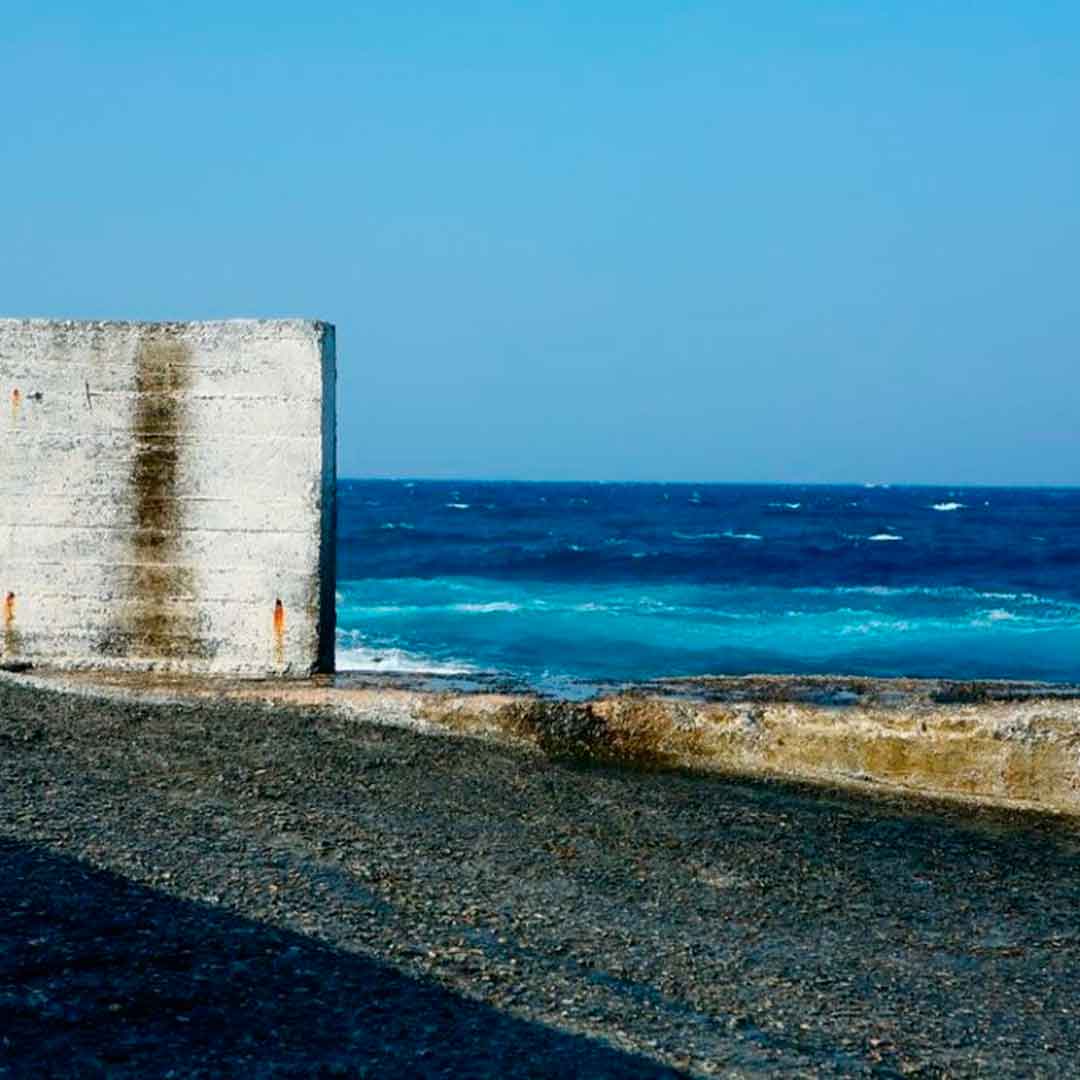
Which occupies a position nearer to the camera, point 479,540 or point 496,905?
point 496,905

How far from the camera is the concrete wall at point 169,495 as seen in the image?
908 cm

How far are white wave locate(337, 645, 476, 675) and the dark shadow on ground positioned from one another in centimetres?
1034

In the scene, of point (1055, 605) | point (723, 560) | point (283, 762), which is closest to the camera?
point (283, 762)

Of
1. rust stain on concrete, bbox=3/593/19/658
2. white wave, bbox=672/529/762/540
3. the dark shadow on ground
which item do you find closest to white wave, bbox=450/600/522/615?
rust stain on concrete, bbox=3/593/19/658

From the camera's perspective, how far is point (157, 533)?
9227 millimetres

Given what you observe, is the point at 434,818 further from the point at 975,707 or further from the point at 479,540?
the point at 479,540

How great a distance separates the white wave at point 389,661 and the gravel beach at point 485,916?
26.4ft

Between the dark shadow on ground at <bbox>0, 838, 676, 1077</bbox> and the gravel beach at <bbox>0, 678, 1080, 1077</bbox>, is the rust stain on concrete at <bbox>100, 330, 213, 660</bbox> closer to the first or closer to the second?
the gravel beach at <bbox>0, 678, 1080, 1077</bbox>

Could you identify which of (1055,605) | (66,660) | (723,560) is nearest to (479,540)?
(723,560)

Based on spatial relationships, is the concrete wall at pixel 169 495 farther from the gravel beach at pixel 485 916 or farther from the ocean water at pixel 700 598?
the gravel beach at pixel 485 916

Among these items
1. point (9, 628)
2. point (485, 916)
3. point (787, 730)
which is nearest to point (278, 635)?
point (9, 628)

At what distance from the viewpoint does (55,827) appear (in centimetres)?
557

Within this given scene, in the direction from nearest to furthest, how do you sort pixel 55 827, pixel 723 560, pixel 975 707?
1. pixel 55 827
2. pixel 975 707
3. pixel 723 560

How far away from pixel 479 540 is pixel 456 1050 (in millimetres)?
42107
